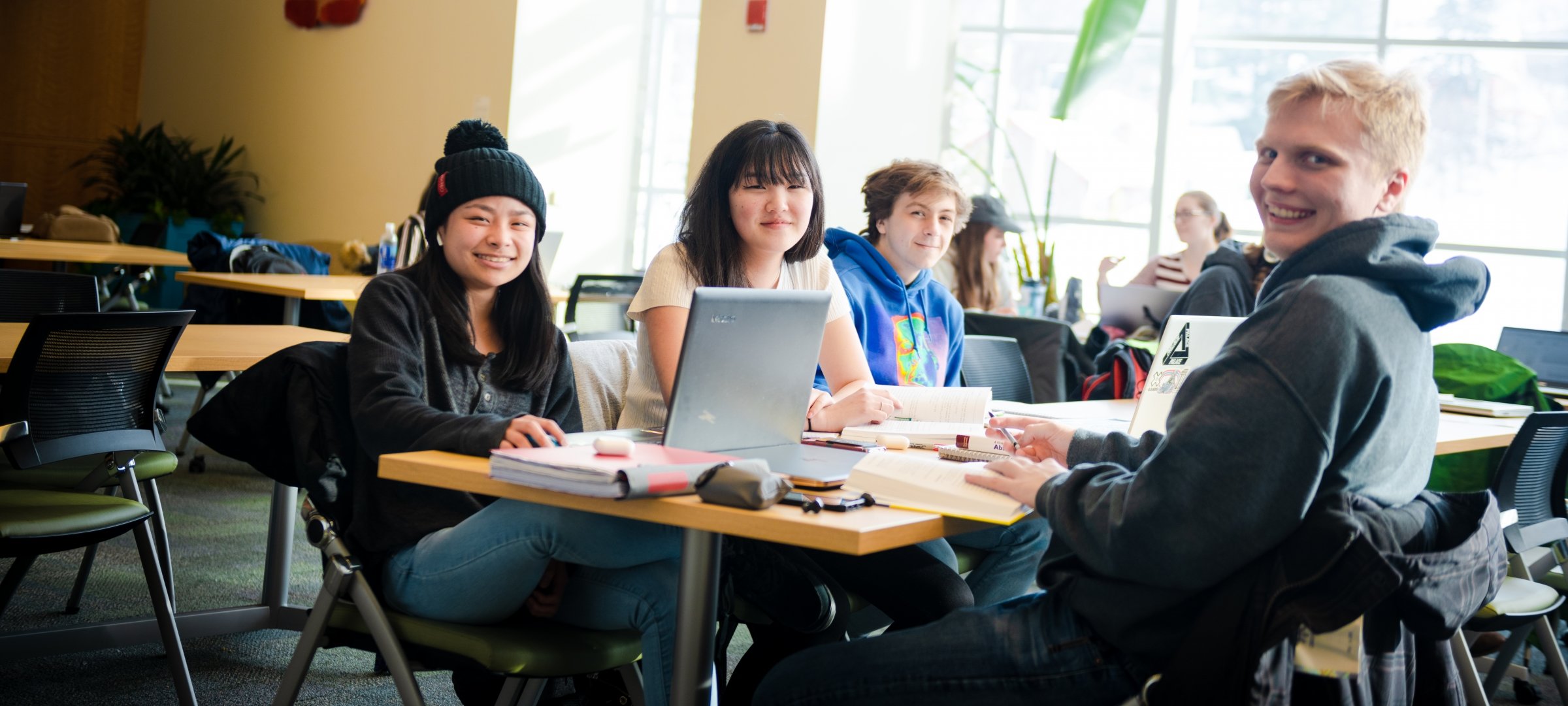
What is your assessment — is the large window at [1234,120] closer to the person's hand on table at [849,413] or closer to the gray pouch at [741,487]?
the person's hand on table at [849,413]

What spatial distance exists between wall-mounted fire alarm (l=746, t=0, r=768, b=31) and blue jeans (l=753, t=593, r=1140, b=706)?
571 centimetres

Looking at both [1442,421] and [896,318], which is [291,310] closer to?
[896,318]

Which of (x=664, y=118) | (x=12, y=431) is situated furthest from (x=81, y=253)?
(x=664, y=118)

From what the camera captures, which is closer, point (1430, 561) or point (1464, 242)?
point (1430, 561)

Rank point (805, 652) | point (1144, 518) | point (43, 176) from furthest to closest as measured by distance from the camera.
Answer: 1. point (43, 176)
2. point (805, 652)
3. point (1144, 518)

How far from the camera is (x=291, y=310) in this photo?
15.6ft

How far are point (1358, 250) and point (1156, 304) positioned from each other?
348 centimetres

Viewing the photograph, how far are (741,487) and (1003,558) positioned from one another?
1.21 metres

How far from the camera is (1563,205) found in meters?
6.68

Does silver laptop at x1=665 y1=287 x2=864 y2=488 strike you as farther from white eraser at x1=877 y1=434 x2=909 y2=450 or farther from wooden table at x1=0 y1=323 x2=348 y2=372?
wooden table at x1=0 y1=323 x2=348 y2=372

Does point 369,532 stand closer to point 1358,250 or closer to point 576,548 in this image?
point 576,548

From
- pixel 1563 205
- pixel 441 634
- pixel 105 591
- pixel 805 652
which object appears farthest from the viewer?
pixel 1563 205

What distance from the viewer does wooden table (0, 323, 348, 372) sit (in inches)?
102

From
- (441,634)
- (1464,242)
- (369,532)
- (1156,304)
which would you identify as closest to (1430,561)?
(441,634)
